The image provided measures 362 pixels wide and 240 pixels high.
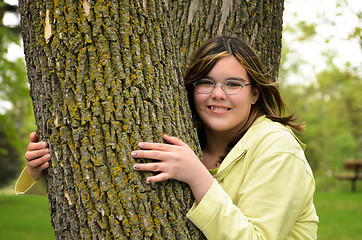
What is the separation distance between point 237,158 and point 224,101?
0.36m

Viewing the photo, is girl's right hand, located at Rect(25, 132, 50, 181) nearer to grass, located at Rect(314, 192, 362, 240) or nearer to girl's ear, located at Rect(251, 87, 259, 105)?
girl's ear, located at Rect(251, 87, 259, 105)

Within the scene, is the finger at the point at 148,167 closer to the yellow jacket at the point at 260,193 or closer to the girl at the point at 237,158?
the girl at the point at 237,158

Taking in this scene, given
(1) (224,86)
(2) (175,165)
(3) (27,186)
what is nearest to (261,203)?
(2) (175,165)

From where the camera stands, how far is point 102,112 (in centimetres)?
164

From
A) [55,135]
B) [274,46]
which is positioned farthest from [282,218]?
[274,46]

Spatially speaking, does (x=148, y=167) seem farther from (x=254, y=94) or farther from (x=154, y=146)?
(x=254, y=94)

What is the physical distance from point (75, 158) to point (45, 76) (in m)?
0.40

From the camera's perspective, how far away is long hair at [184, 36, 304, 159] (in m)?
2.21

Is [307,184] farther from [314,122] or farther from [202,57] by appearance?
[314,122]

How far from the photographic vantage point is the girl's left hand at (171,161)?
5.35 feet

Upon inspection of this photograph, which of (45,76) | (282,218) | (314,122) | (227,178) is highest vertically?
(45,76)

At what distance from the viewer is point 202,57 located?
2.28 meters

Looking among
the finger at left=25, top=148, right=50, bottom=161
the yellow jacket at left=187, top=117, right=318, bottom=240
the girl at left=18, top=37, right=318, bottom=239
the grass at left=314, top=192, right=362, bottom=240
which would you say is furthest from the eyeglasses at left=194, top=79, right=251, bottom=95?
the grass at left=314, top=192, right=362, bottom=240

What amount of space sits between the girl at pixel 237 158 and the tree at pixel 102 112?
83 millimetres
